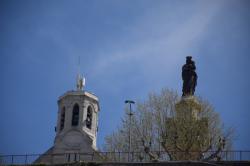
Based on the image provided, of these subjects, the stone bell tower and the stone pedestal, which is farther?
the stone bell tower

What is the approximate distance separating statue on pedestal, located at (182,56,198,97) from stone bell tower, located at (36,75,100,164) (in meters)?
26.7

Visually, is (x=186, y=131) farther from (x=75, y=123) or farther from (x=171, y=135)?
(x=75, y=123)

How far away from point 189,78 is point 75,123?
28394mm

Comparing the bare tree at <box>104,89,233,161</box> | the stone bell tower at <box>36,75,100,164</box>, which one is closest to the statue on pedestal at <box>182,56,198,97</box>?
the bare tree at <box>104,89,233,161</box>

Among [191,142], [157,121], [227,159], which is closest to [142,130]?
[157,121]

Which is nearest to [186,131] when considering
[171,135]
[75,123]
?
[171,135]

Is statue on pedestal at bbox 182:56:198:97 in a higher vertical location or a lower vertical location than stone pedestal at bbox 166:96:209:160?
higher

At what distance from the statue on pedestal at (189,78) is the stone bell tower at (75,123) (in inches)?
1051

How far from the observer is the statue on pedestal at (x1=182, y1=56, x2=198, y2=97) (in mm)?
46969

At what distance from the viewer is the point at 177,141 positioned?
43438mm

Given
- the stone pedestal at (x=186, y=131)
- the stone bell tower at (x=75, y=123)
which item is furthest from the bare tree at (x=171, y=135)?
the stone bell tower at (x=75, y=123)

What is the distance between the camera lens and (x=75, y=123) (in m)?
73.4

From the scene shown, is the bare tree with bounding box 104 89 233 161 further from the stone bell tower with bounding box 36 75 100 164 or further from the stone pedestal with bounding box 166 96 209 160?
the stone bell tower with bounding box 36 75 100 164

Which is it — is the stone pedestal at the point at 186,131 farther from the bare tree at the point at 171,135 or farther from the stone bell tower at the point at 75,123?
the stone bell tower at the point at 75,123
